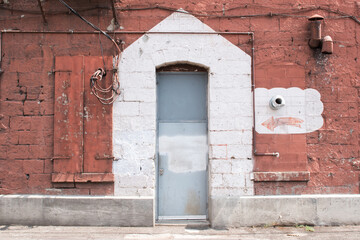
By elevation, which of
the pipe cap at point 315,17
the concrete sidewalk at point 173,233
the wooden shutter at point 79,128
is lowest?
the concrete sidewalk at point 173,233

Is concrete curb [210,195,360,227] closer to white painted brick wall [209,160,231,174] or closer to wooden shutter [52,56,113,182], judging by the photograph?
white painted brick wall [209,160,231,174]

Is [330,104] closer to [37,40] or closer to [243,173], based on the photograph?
[243,173]

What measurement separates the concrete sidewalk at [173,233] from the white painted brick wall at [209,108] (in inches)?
25.5

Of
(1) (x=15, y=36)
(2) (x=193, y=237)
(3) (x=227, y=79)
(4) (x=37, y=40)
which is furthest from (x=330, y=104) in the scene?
(1) (x=15, y=36)

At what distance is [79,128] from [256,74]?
10.8 feet

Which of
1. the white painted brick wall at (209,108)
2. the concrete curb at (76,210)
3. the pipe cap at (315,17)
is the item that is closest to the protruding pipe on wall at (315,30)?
the pipe cap at (315,17)

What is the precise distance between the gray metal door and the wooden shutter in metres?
0.98

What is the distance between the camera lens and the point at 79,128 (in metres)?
5.84

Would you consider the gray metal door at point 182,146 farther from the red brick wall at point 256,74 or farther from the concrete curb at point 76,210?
the red brick wall at point 256,74

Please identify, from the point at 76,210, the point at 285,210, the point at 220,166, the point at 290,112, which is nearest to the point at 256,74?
the point at 290,112

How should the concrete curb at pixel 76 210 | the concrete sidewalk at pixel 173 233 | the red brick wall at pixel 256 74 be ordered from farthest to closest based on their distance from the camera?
the red brick wall at pixel 256 74 < the concrete curb at pixel 76 210 < the concrete sidewalk at pixel 173 233

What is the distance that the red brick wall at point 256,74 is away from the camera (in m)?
5.88

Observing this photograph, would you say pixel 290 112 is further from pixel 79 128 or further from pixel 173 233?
pixel 79 128

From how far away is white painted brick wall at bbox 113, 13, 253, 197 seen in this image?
232 inches
